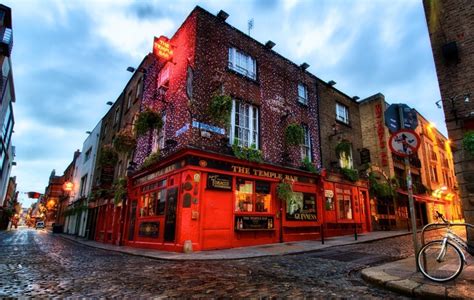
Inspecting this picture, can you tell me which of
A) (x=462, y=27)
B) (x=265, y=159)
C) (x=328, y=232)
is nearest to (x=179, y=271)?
(x=265, y=159)

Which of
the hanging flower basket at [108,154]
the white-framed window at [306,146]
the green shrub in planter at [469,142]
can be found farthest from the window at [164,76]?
the green shrub in planter at [469,142]

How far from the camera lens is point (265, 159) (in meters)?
13.6

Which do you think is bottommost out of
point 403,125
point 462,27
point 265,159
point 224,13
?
point 403,125

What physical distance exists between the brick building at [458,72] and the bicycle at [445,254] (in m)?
2.94

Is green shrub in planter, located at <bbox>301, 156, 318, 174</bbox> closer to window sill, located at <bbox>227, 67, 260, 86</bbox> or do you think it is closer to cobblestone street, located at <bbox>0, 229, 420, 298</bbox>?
window sill, located at <bbox>227, 67, 260, 86</bbox>

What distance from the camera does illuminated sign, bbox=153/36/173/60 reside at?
13.5 m

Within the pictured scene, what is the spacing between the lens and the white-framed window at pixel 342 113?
19716mm

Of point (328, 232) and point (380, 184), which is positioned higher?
point (380, 184)

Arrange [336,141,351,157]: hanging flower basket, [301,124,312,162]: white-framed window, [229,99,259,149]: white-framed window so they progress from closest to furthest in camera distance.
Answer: [229,99,259,149]: white-framed window
[301,124,312,162]: white-framed window
[336,141,351,157]: hanging flower basket

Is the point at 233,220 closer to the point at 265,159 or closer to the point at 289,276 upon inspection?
the point at 265,159

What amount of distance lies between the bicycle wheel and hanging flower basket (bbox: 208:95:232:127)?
8.59 metres

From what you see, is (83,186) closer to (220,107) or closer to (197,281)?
(220,107)

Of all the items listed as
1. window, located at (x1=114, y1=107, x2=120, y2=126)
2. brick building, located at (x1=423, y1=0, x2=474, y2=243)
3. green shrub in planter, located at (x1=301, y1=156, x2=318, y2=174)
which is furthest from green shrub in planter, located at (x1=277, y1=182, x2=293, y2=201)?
window, located at (x1=114, y1=107, x2=120, y2=126)

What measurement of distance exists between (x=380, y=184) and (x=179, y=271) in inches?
700
